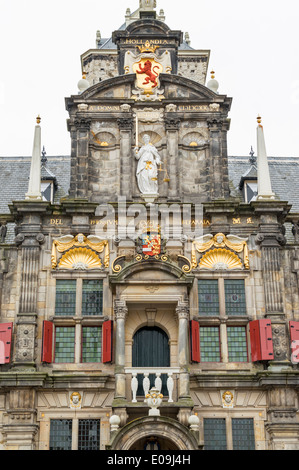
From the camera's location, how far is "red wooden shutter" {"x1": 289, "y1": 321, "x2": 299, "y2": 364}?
2697cm

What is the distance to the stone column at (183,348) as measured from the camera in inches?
1012

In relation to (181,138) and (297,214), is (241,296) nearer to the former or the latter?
(297,214)

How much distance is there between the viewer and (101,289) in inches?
1109

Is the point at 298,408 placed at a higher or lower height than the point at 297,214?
lower

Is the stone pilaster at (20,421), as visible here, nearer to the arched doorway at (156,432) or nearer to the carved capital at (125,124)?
the arched doorway at (156,432)

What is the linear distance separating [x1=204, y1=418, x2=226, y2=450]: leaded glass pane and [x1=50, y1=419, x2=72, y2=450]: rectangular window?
16.2 feet

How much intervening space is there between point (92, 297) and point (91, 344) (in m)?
1.83

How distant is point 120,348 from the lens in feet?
86.2

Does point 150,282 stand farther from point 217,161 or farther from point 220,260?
point 217,161

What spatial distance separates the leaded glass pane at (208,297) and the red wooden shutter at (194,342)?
2.86 ft

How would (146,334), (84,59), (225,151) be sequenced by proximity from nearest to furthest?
(146,334) < (225,151) < (84,59)
